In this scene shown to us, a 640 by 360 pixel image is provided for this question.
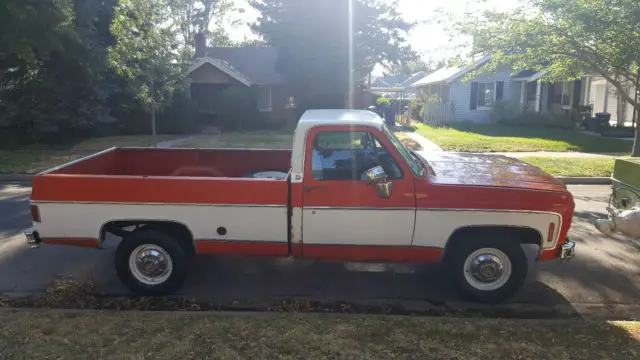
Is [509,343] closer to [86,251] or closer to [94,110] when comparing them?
[86,251]

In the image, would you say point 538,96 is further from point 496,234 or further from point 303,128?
point 303,128

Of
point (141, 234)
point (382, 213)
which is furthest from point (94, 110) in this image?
point (382, 213)

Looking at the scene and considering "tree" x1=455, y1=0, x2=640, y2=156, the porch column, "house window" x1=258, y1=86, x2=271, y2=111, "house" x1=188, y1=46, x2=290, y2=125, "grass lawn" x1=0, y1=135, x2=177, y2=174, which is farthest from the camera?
the porch column

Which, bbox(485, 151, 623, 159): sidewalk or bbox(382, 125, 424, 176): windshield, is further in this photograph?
bbox(485, 151, 623, 159): sidewalk

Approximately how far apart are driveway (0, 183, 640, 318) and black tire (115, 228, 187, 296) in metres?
0.24

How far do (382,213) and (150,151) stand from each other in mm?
3575

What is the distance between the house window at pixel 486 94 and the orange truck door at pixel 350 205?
26038 mm

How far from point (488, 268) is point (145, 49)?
41.0 ft

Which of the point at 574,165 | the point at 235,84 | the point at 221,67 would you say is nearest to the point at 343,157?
the point at 574,165

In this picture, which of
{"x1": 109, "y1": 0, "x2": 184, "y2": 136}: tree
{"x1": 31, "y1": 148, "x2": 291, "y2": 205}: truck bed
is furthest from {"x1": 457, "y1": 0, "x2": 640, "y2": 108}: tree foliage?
{"x1": 31, "y1": 148, "x2": 291, "y2": 205}: truck bed

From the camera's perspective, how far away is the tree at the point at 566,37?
1172cm

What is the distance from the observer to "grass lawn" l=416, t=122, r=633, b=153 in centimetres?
1692

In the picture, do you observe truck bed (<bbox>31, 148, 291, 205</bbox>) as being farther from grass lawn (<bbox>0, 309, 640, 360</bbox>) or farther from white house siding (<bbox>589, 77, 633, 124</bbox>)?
white house siding (<bbox>589, 77, 633, 124</bbox>)

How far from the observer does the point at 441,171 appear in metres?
5.23
